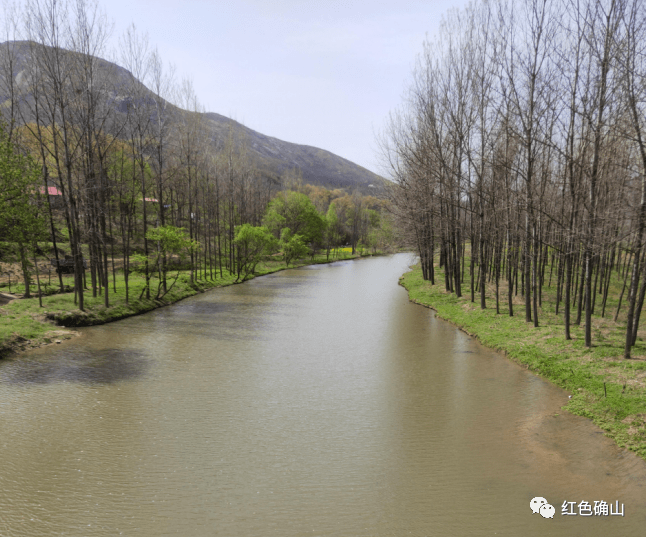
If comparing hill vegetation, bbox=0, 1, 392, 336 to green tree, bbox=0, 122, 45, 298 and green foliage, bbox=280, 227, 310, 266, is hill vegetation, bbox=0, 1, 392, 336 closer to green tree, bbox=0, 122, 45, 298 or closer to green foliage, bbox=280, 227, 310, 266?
green tree, bbox=0, 122, 45, 298

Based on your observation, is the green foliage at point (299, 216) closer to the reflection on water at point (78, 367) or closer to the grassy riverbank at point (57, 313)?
the grassy riverbank at point (57, 313)

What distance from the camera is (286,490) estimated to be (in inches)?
324

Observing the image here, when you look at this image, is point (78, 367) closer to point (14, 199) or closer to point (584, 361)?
point (14, 199)

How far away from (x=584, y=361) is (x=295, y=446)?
10.5 m

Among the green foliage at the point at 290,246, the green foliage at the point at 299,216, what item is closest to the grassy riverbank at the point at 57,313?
the green foliage at the point at 290,246

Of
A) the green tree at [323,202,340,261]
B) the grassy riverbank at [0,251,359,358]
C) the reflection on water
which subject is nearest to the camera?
the reflection on water

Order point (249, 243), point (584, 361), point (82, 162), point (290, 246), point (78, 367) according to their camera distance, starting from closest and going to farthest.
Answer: point (584, 361) < point (78, 367) < point (82, 162) < point (249, 243) < point (290, 246)

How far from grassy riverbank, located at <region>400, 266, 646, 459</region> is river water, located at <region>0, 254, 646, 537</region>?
56 cm

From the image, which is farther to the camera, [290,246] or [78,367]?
[290,246]

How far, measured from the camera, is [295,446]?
9906 millimetres

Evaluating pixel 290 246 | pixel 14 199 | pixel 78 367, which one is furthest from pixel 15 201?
pixel 290 246

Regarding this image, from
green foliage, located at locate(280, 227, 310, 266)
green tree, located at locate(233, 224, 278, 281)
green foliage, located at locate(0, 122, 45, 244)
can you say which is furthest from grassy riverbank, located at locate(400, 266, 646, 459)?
green foliage, located at locate(280, 227, 310, 266)

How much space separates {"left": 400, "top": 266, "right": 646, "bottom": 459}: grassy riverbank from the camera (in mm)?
10516

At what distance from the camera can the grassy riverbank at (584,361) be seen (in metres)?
10.5
